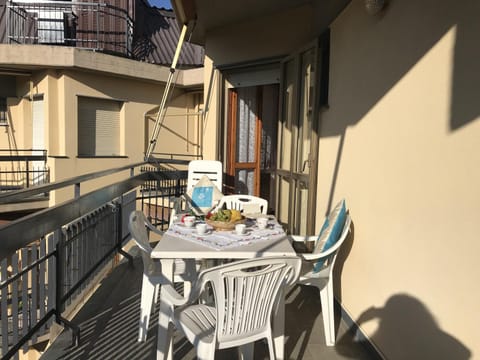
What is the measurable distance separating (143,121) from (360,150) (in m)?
8.10

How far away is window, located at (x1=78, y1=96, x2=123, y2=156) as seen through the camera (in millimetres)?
8828

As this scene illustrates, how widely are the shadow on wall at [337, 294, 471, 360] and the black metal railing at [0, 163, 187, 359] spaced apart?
1.91 m

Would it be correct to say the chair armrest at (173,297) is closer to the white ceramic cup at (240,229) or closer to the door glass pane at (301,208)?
the white ceramic cup at (240,229)

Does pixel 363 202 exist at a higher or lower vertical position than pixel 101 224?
higher

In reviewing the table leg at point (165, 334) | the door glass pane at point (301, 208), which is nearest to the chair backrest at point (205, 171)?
the door glass pane at point (301, 208)

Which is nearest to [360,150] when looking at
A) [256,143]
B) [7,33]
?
[256,143]

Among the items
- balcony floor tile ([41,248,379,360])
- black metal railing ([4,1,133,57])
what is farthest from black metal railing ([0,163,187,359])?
black metal railing ([4,1,133,57])

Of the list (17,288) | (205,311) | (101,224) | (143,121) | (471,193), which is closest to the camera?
(471,193)

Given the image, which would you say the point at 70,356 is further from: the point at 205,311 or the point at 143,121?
the point at 143,121

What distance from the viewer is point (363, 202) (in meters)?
2.61

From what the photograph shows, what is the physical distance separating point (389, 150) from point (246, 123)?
356 centimetres

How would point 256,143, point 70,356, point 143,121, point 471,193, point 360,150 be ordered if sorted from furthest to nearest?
point 143,121, point 256,143, point 360,150, point 70,356, point 471,193

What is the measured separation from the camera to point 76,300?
9.69 feet

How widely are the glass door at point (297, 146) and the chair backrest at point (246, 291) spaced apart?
72.6 inches
